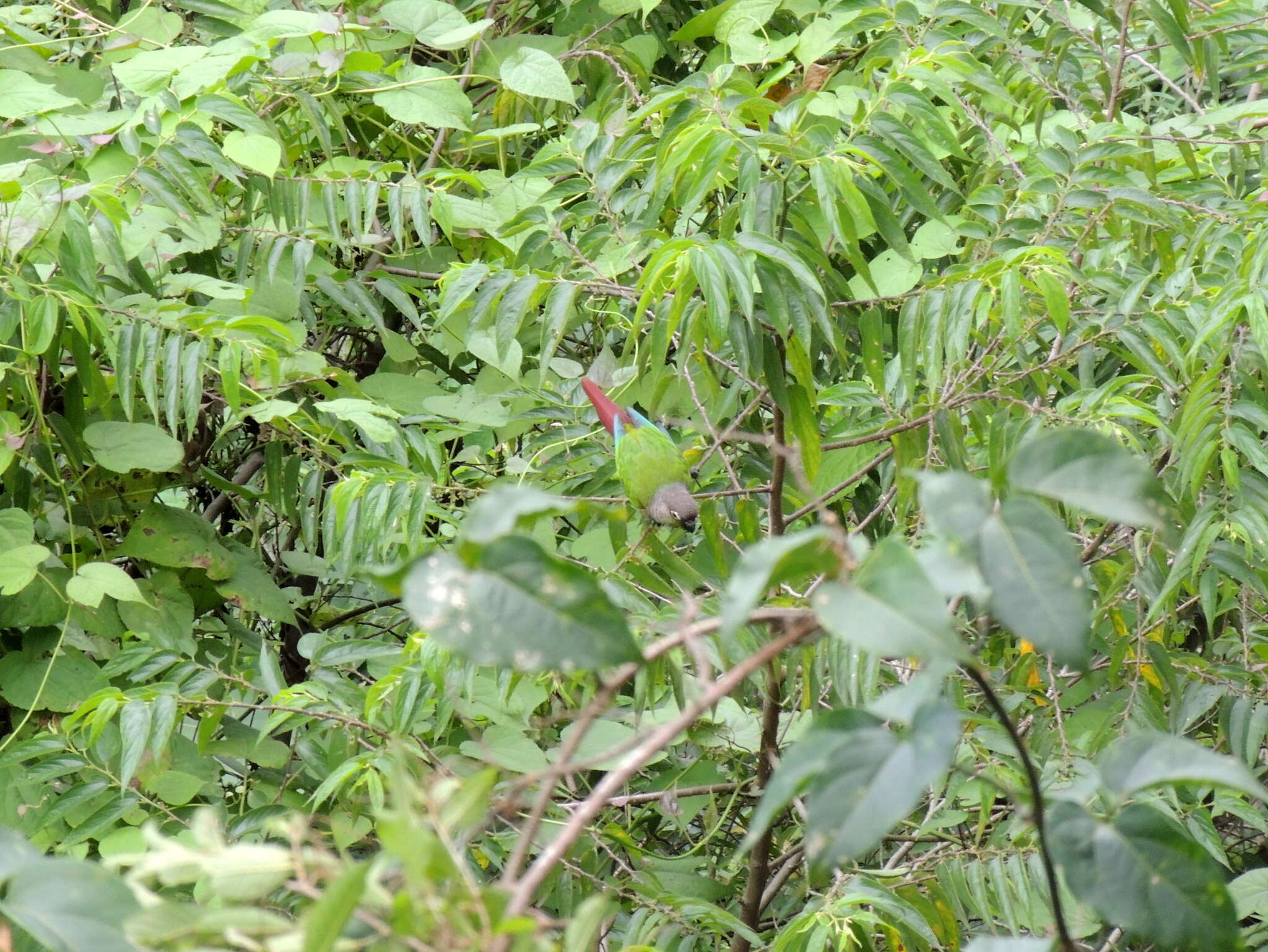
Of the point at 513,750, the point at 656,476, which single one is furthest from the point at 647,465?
the point at 513,750

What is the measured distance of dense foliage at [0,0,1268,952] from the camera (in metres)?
1.56

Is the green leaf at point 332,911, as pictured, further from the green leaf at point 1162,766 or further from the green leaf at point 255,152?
the green leaf at point 255,152

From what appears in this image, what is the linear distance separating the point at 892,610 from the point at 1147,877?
16 centimetres

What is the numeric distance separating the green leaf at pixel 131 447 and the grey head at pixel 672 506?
856mm

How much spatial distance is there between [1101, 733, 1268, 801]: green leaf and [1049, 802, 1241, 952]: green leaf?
0.04ft

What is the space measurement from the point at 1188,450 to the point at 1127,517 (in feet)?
4.18

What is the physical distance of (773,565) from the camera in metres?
0.44

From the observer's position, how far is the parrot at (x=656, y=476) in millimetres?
1862

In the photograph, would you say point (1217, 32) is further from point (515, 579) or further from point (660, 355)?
point (515, 579)

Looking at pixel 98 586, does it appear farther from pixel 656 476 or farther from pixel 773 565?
pixel 773 565

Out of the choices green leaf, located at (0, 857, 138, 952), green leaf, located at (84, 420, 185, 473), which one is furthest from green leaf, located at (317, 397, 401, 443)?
green leaf, located at (0, 857, 138, 952)

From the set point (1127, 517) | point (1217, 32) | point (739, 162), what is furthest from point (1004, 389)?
point (1127, 517)

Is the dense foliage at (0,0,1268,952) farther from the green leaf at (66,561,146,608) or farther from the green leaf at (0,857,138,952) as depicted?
the green leaf at (0,857,138,952)

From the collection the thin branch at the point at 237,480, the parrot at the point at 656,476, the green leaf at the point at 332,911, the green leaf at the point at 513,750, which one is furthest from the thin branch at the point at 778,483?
the thin branch at the point at 237,480
